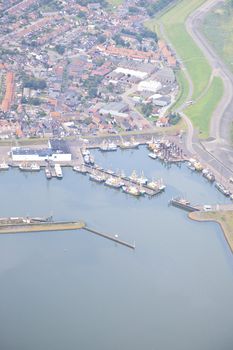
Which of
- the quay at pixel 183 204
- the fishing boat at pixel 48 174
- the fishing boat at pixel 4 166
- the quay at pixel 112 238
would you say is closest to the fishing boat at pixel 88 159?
the fishing boat at pixel 48 174

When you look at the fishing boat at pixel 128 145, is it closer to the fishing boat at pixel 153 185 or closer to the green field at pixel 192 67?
the green field at pixel 192 67

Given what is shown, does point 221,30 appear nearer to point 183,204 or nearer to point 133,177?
point 133,177

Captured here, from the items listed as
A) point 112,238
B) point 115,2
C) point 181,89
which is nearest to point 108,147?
point 112,238

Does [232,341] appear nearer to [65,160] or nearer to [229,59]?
[65,160]

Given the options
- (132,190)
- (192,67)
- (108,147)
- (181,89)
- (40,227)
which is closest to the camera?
(40,227)

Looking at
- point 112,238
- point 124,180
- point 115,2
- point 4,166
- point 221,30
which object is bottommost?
point 112,238

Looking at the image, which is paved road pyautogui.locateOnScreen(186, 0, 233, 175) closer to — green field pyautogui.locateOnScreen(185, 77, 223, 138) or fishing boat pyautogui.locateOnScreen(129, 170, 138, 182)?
green field pyautogui.locateOnScreen(185, 77, 223, 138)

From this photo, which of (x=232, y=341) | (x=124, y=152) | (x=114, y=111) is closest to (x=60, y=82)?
(x=114, y=111)
